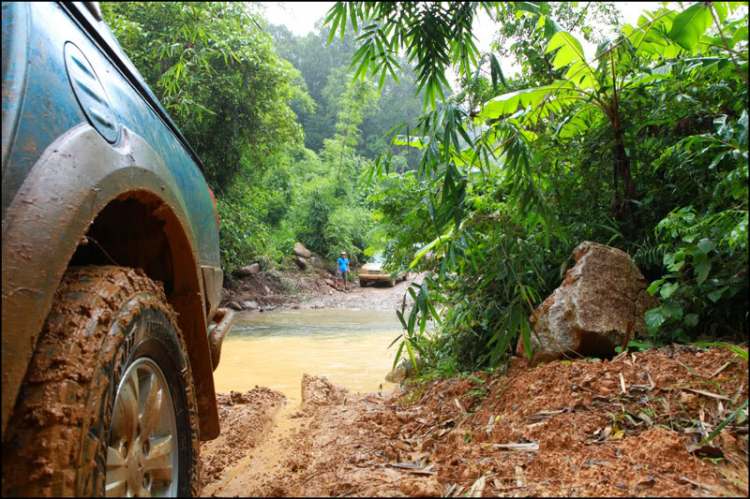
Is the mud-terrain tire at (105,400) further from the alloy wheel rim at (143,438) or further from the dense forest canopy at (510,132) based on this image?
the dense forest canopy at (510,132)

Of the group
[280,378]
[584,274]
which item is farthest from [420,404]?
[280,378]

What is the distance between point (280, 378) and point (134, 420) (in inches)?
155

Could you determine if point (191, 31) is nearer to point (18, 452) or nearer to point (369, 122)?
point (18, 452)

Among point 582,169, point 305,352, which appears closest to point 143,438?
point 582,169

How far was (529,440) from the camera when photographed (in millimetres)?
2102

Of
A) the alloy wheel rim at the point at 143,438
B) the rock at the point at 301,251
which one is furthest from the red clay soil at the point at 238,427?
the rock at the point at 301,251

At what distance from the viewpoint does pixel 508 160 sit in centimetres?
255

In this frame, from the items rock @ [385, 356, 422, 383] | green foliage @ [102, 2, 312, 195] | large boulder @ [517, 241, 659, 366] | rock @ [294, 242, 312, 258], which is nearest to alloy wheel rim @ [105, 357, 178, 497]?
green foliage @ [102, 2, 312, 195]

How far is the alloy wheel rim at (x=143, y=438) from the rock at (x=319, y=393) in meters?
2.24

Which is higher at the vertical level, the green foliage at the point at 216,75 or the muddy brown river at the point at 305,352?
the green foliage at the point at 216,75

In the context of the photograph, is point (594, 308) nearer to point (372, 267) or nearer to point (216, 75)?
point (216, 75)

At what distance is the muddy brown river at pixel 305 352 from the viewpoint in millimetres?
4961

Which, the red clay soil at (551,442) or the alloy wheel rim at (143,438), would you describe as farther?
the red clay soil at (551,442)

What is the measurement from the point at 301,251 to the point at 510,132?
1703 cm
